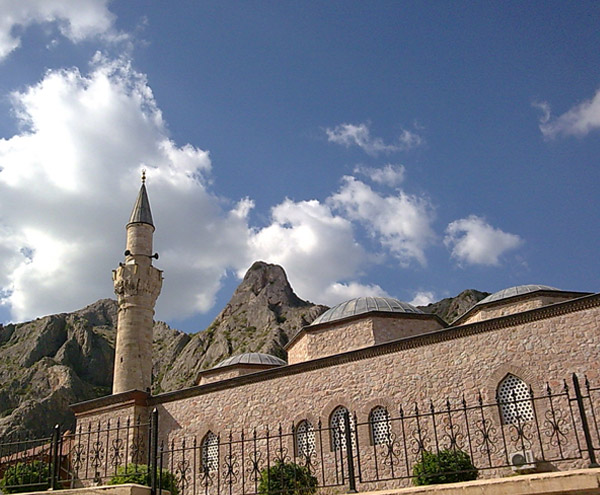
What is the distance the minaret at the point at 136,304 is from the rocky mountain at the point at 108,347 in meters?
14.3

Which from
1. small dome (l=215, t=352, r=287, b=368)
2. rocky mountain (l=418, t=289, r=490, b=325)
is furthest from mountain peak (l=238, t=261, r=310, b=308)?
small dome (l=215, t=352, r=287, b=368)

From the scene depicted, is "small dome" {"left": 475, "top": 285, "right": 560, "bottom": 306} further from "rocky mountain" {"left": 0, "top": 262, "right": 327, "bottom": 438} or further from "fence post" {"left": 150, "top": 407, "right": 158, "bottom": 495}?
"rocky mountain" {"left": 0, "top": 262, "right": 327, "bottom": 438}

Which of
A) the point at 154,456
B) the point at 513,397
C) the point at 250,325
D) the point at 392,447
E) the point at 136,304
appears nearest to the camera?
the point at 154,456

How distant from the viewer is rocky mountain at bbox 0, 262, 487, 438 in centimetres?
3450

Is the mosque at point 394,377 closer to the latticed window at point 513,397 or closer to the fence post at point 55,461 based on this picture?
the latticed window at point 513,397

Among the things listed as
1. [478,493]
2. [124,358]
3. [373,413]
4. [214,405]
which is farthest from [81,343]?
[478,493]

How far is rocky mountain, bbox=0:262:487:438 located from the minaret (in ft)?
47.0

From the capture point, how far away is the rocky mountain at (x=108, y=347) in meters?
34.5

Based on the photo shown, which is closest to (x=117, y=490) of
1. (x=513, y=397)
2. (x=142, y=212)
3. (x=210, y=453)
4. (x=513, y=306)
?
(x=513, y=397)

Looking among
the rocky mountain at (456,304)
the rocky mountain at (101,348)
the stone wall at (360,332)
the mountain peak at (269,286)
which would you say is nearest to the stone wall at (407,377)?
the stone wall at (360,332)

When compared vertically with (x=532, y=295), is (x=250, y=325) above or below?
above

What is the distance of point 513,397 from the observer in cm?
1060

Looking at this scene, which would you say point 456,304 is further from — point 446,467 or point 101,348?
point 446,467

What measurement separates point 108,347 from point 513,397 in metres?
37.0
